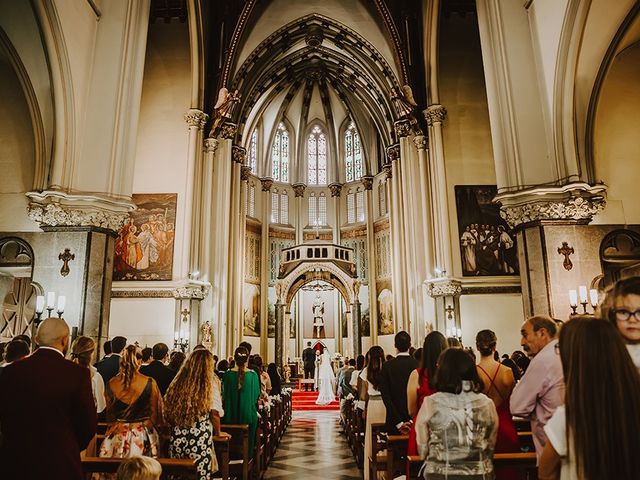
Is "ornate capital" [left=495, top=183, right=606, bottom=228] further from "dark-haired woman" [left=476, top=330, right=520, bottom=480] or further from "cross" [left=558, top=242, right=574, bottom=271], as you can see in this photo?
"dark-haired woman" [left=476, top=330, right=520, bottom=480]

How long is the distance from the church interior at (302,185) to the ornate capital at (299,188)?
127 centimetres

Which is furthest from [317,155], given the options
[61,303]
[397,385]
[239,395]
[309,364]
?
[397,385]

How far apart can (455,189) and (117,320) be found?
34.9ft

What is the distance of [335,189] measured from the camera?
32156 millimetres

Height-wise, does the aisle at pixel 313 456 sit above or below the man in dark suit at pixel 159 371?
below

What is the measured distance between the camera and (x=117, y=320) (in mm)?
14438

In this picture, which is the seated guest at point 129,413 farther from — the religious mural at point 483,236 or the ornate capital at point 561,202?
the religious mural at point 483,236

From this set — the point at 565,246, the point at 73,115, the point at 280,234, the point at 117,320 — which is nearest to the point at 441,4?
the point at 565,246

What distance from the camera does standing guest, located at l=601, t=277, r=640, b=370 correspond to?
2.33m

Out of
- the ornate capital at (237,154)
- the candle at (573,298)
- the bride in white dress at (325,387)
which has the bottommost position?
the bride in white dress at (325,387)

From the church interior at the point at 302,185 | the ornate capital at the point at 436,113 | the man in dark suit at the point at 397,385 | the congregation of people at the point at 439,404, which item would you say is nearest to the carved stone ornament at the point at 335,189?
the church interior at the point at 302,185

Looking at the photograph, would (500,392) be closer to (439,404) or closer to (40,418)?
(439,404)

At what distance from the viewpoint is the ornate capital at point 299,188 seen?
32.1 metres

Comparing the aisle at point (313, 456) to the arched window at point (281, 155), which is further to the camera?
the arched window at point (281, 155)
